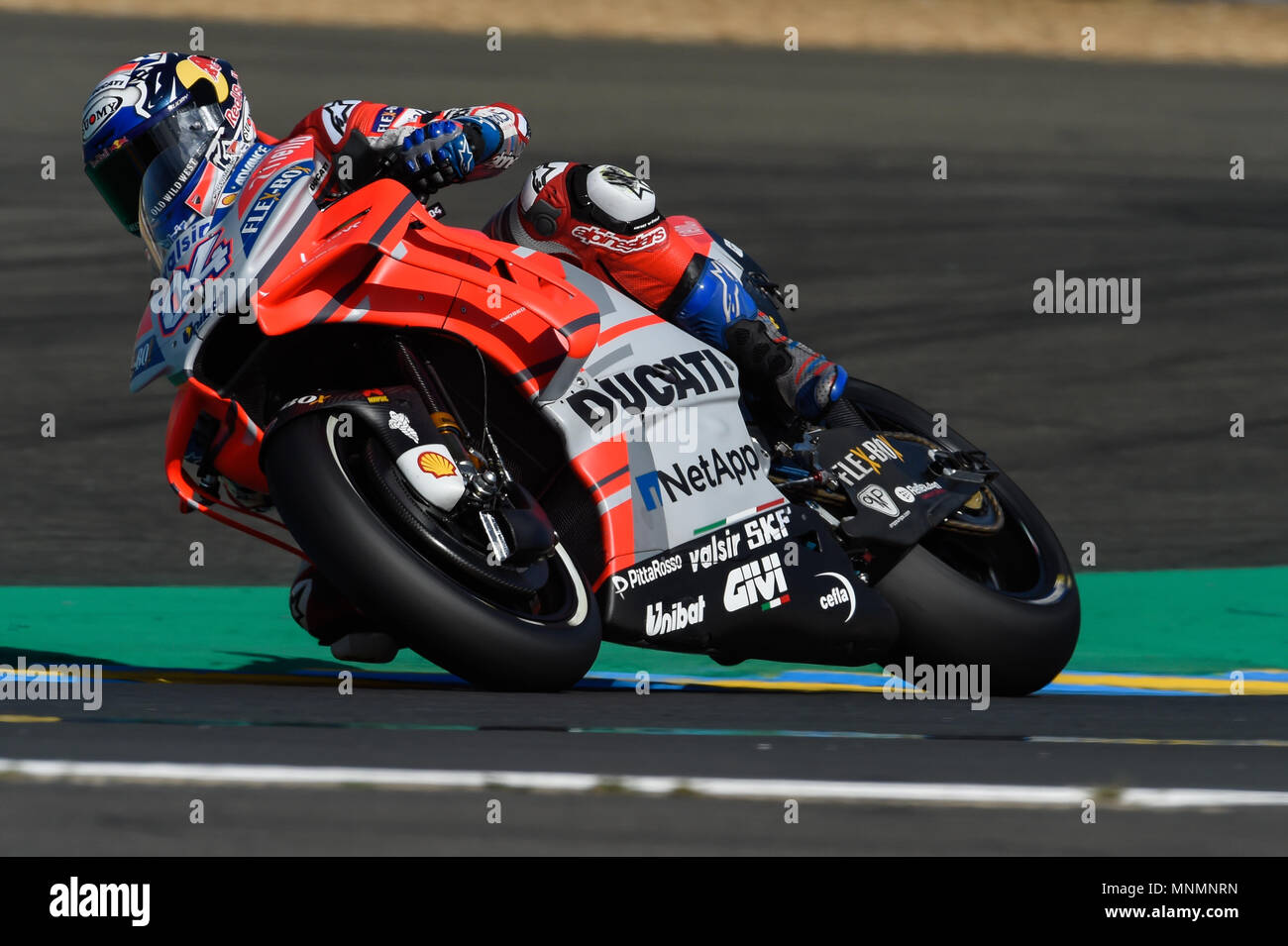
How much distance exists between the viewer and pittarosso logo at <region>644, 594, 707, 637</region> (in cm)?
497

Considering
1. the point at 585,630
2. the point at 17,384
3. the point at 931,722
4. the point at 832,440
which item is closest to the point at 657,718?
the point at 585,630

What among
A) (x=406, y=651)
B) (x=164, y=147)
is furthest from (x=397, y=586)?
(x=406, y=651)

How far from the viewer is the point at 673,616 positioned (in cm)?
500

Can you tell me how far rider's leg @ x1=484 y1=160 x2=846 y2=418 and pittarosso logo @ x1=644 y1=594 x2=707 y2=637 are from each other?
0.70 m

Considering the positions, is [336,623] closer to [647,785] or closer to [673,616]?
[673,616]

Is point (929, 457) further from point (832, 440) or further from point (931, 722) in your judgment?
point (931, 722)

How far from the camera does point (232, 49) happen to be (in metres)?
21.2

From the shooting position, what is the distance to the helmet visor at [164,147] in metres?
5.08

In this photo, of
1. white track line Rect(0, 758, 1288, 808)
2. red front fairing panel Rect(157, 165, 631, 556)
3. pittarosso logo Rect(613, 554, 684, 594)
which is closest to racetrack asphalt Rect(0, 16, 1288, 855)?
white track line Rect(0, 758, 1288, 808)

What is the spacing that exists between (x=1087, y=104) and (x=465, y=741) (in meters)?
17.7

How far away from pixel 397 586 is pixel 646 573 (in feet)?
2.65

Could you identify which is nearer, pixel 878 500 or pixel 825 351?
pixel 878 500
